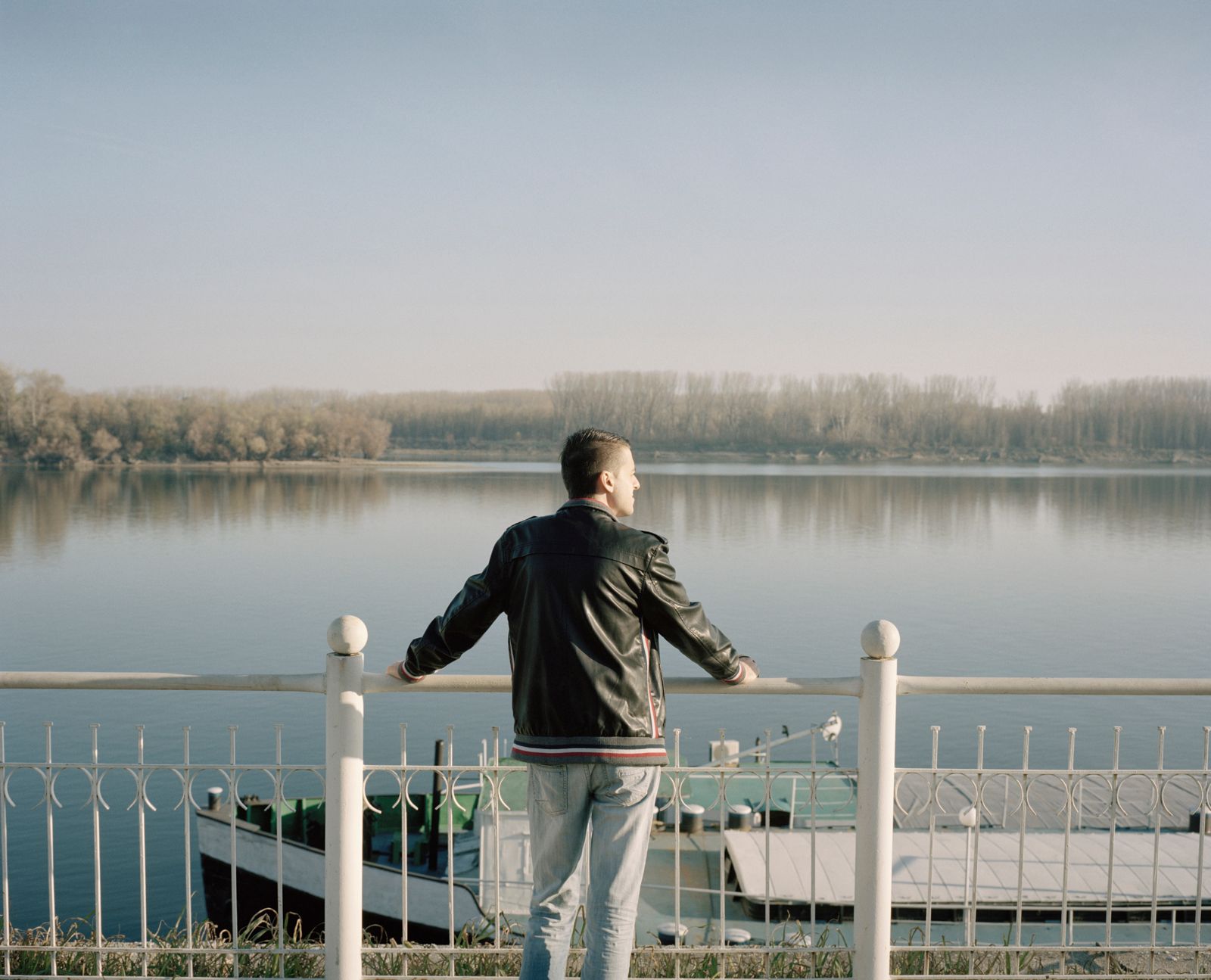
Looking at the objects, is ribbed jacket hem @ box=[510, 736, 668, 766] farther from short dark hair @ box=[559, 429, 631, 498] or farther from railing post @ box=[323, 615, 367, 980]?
railing post @ box=[323, 615, 367, 980]

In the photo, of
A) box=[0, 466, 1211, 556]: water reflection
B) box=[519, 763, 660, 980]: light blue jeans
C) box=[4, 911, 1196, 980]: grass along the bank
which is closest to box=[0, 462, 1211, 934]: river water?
box=[0, 466, 1211, 556]: water reflection

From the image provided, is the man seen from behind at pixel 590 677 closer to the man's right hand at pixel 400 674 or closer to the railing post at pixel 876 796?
the man's right hand at pixel 400 674

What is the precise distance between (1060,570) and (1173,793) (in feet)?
87.9

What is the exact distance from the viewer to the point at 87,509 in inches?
2340

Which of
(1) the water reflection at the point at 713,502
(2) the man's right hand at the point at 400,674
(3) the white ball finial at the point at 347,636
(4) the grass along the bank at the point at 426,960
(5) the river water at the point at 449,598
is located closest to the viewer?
(2) the man's right hand at the point at 400,674

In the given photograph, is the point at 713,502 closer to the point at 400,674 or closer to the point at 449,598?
the point at 449,598

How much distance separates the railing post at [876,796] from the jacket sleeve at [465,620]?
1149 millimetres

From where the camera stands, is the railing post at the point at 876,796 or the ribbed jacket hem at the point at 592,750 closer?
the ribbed jacket hem at the point at 592,750

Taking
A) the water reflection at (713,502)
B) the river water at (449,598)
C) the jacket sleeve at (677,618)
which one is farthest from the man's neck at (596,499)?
the water reflection at (713,502)

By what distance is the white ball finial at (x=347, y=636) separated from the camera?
128 inches

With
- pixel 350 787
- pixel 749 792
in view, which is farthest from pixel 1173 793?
pixel 350 787

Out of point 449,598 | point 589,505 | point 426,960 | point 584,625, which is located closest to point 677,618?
point 584,625

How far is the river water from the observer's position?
1645 centimetres

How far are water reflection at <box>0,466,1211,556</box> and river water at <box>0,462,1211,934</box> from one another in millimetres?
465
